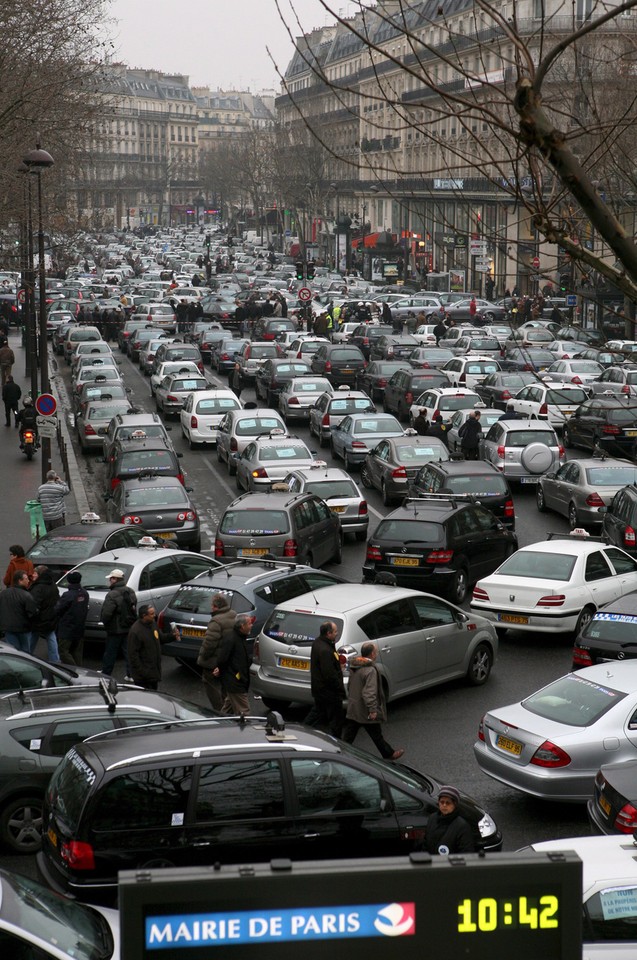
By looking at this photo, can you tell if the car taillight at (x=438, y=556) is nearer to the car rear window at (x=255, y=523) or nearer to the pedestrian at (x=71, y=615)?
the car rear window at (x=255, y=523)

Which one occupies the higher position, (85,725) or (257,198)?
(257,198)

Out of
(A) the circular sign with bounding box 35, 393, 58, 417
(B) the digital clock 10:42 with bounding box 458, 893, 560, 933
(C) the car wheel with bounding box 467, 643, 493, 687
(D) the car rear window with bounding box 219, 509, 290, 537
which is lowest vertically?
(C) the car wheel with bounding box 467, 643, 493, 687

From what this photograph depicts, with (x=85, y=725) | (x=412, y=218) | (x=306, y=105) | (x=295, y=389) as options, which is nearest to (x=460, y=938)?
(x=85, y=725)

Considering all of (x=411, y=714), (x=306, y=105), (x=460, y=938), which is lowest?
(x=411, y=714)

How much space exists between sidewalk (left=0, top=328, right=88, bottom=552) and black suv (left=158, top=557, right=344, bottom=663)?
20.5 feet

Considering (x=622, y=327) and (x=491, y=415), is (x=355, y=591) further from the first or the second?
(x=622, y=327)

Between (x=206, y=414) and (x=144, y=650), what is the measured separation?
66.3ft

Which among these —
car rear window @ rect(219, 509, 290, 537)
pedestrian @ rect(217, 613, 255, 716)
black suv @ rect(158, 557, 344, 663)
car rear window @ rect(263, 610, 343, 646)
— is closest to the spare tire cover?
car rear window @ rect(219, 509, 290, 537)

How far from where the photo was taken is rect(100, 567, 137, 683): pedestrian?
1565cm

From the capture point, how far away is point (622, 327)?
53250mm

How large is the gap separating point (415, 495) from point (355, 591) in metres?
9.13

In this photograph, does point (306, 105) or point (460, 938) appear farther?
point (306, 105)

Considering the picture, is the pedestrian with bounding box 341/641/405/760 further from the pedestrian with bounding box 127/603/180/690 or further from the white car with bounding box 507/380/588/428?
the white car with bounding box 507/380/588/428

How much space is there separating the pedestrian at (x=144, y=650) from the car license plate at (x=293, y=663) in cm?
132
